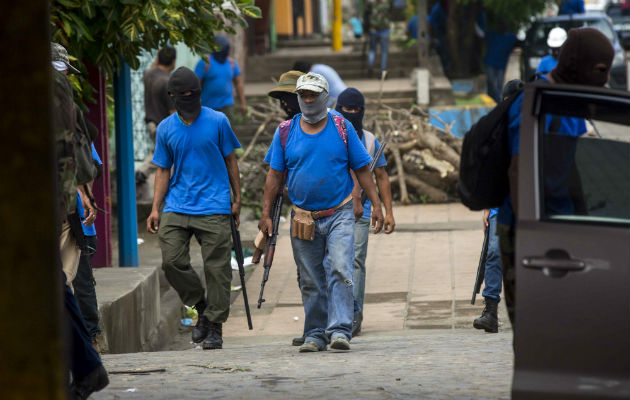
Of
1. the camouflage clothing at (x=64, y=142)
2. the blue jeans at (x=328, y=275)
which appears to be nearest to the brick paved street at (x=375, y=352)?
the blue jeans at (x=328, y=275)

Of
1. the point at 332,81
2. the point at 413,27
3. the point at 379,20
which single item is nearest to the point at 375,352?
the point at 332,81

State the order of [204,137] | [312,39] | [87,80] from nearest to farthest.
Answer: [204,137] < [87,80] < [312,39]

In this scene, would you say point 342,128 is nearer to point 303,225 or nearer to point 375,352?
point 303,225

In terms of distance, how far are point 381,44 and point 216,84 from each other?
10.1 metres

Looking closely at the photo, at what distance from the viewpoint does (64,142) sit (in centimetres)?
480

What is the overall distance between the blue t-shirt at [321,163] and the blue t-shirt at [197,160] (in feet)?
2.64

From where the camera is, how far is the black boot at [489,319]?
7973 mm

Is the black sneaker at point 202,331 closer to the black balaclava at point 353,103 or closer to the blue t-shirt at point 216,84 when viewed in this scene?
the black balaclava at point 353,103

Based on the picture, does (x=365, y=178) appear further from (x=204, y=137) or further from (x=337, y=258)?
(x=204, y=137)

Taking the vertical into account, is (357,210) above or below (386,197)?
below

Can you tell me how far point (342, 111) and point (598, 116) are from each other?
12.8ft

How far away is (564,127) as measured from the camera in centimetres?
438

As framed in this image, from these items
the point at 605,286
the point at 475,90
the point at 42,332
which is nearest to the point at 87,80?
the point at 605,286

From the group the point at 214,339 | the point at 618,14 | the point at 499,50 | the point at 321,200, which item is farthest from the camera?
the point at 618,14
